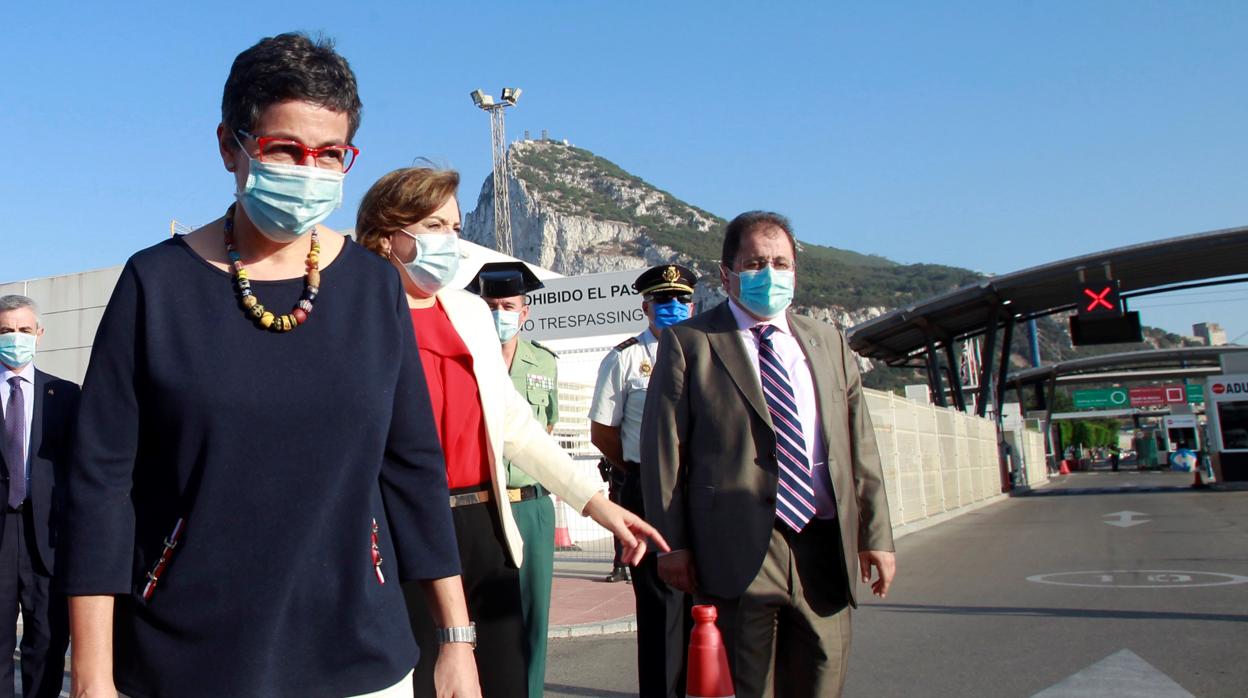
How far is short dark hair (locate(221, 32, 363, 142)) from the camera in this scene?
73.3 inches

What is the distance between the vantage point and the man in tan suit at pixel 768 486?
3.21 meters

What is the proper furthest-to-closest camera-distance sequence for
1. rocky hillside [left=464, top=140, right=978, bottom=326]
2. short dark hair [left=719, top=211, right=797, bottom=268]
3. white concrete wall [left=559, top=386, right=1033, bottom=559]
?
rocky hillside [left=464, top=140, right=978, bottom=326]
white concrete wall [left=559, top=386, right=1033, bottom=559]
short dark hair [left=719, top=211, right=797, bottom=268]

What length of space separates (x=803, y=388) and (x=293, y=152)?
6.75ft

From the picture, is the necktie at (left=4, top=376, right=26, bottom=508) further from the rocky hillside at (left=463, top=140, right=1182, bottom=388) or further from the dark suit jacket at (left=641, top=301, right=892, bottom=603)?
the rocky hillside at (left=463, top=140, right=1182, bottom=388)

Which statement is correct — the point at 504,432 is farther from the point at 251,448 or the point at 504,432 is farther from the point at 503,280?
the point at 503,280

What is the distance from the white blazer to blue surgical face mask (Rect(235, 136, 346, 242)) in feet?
3.29

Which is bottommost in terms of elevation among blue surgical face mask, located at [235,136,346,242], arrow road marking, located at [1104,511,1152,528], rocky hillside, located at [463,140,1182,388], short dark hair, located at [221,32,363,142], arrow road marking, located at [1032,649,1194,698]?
arrow road marking, located at [1104,511,1152,528]

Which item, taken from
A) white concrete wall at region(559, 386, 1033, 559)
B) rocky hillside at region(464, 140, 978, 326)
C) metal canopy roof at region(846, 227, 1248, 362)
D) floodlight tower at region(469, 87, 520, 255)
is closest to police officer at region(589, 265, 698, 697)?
white concrete wall at region(559, 386, 1033, 559)

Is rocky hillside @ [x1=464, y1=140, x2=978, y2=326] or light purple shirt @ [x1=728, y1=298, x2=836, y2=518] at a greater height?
rocky hillside @ [x1=464, y1=140, x2=978, y2=326]

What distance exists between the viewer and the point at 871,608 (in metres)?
8.95

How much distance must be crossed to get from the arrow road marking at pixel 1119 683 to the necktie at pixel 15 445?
17.6 ft

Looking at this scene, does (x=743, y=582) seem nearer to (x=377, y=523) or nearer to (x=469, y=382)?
(x=469, y=382)

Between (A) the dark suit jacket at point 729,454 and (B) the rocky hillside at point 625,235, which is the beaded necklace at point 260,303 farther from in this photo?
(B) the rocky hillside at point 625,235

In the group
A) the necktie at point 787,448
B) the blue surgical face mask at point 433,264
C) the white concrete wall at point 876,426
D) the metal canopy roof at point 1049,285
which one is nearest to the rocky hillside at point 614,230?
the metal canopy roof at point 1049,285
